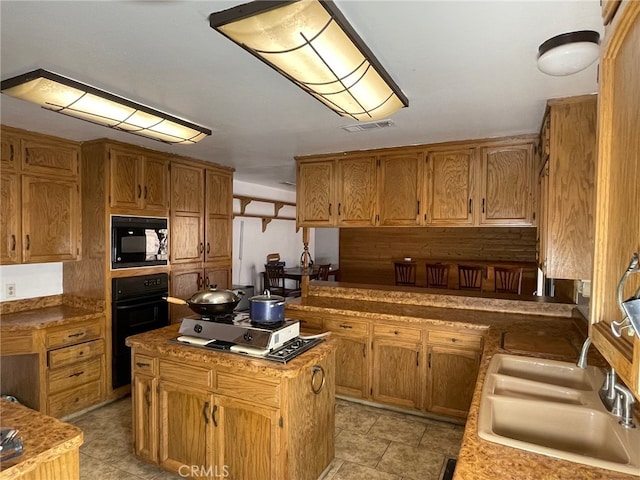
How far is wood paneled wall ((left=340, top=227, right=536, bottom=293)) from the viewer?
6.48m

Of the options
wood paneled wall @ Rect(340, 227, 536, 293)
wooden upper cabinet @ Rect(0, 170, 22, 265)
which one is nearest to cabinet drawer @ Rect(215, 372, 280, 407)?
wooden upper cabinet @ Rect(0, 170, 22, 265)

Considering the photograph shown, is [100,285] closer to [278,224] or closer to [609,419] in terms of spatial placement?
[609,419]

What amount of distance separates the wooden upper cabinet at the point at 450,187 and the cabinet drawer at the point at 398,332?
94cm

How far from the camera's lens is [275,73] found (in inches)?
72.0

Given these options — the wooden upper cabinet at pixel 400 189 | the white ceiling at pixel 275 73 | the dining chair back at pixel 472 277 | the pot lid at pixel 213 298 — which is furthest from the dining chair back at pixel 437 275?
the pot lid at pixel 213 298

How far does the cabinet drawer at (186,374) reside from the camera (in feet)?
6.66

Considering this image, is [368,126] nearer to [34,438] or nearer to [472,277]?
[34,438]

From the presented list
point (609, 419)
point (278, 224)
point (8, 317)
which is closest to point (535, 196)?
point (609, 419)

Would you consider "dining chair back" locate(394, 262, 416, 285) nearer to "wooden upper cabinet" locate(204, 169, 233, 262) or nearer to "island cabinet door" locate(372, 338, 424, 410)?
"island cabinet door" locate(372, 338, 424, 410)

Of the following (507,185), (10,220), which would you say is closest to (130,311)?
(10,220)

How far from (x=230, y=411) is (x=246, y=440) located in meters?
0.17

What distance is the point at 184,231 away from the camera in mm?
3850

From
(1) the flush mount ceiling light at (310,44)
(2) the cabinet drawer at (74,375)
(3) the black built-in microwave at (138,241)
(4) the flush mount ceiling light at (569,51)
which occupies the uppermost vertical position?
(4) the flush mount ceiling light at (569,51)

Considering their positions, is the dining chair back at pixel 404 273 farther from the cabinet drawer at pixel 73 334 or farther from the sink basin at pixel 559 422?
the cabinet drawer at pixel 73 334
